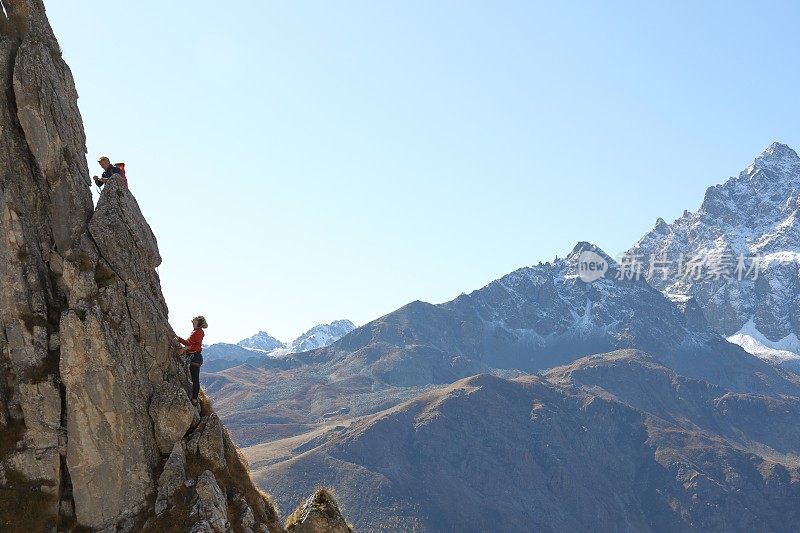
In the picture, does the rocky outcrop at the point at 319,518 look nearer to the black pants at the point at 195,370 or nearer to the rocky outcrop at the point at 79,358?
the rocky outcrop at the point at 79,358

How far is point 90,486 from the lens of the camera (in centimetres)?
2702

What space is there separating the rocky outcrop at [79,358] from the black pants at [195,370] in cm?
51

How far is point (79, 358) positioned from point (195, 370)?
4.86m

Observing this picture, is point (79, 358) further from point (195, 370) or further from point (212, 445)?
point (212, 445)

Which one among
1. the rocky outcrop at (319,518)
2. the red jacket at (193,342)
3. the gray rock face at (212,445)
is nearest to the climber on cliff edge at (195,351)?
the red jacket at (193,342)

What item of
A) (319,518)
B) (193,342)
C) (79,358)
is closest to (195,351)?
(193,342)

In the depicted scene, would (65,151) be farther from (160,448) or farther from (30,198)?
(160,448)

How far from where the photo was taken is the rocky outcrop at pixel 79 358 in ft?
88.6

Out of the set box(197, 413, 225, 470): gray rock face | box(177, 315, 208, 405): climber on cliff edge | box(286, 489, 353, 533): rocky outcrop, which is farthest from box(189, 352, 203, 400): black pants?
box(286, 489, 353, 533): rocky outcrop

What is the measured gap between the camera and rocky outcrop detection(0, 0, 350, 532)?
27016 mm

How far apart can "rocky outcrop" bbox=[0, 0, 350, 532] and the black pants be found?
51cm

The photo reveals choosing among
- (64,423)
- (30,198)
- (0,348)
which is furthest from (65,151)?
(64,423)

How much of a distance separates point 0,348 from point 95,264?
4195 millimetres

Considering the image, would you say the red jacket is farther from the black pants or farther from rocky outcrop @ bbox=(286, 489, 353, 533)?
rocky outcrop @ bbox=(286, 489, 353, 533)
